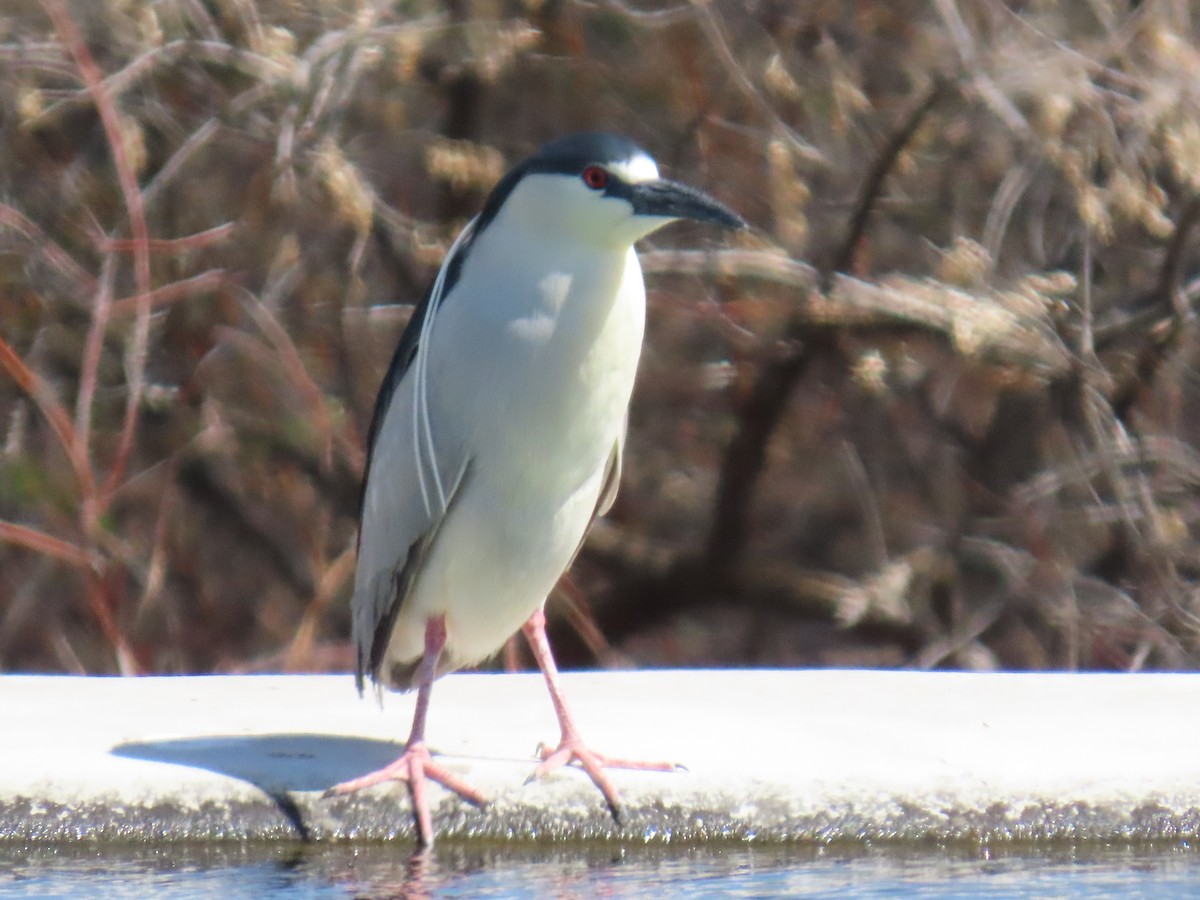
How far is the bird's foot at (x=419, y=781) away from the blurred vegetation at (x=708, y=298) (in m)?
2.32

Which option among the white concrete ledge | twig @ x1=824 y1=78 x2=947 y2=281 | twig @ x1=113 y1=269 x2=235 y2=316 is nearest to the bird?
the white concrete ledge

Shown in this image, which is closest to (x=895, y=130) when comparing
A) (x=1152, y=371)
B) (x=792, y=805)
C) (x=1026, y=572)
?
(x=1152, y=371)

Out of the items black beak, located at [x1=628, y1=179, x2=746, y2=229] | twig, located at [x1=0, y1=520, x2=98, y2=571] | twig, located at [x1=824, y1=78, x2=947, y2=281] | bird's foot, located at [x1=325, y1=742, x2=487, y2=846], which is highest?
twig, located at [x1=824, y1=78, x2=947, y2=281]

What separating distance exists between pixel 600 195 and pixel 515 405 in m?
0.41

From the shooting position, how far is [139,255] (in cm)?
512

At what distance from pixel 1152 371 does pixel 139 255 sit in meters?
3.24

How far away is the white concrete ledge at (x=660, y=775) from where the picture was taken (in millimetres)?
3023

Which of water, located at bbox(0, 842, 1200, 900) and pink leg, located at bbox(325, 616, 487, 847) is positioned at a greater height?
pink leg, located at bbox(325, 616, 487, 847)

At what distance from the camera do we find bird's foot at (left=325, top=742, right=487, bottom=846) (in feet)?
9.98

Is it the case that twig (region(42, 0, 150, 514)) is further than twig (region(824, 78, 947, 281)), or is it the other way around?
twig (region(824, 78, 947, 281))

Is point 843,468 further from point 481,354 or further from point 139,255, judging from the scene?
point 481,354

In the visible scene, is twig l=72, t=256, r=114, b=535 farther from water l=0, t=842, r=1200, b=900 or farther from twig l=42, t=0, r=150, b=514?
water l=0, t=842, r=1200, b=900

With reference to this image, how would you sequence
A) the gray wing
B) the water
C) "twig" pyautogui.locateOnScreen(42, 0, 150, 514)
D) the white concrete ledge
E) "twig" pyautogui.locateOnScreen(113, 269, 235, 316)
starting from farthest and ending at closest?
"twig" pyautogui.locateOnScreen(113, 269, 235, 316), "twig" pyautogui.locateOnScreen(42, 0, 150, 514), the gray wing, the white concrete ledge, the water

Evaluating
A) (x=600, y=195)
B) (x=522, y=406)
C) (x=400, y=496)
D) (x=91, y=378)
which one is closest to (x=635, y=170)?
(x=600, y=195)
